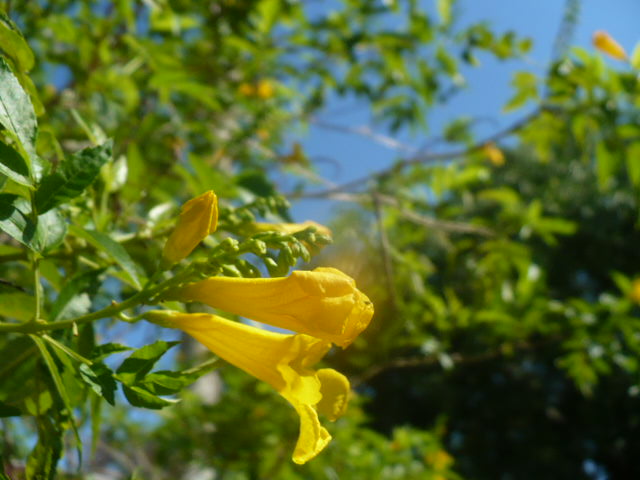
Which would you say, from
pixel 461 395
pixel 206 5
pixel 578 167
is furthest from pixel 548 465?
pixel 206 5

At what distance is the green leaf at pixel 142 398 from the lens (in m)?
0.68

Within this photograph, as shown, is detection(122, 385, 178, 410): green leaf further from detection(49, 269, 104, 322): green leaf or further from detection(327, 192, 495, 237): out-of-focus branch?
detection(327, 192, 495, 237): out-of-focus branch

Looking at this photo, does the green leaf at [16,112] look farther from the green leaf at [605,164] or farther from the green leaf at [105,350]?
the green leaf at [605,164]

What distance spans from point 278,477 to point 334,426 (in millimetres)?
484

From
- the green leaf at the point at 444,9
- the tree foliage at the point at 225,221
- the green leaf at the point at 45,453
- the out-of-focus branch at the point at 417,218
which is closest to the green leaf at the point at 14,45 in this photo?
the tree foliage at the point at 225,221

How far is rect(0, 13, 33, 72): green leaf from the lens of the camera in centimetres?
76

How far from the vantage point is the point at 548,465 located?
1159cm

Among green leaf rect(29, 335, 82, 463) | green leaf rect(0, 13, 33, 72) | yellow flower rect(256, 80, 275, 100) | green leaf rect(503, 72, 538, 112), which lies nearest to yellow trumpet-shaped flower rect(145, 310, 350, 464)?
green leaf rect(29, 335, 82, 463)

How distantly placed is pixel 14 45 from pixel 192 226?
37cm

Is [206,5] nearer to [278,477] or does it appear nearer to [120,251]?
[120,251]

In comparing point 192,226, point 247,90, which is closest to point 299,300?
point 192,226

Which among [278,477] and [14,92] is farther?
[278,477]

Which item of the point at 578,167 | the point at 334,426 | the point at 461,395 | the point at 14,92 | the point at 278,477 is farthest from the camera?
the point at 578,167

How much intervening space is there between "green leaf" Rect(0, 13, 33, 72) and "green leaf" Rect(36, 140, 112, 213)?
206 mm
